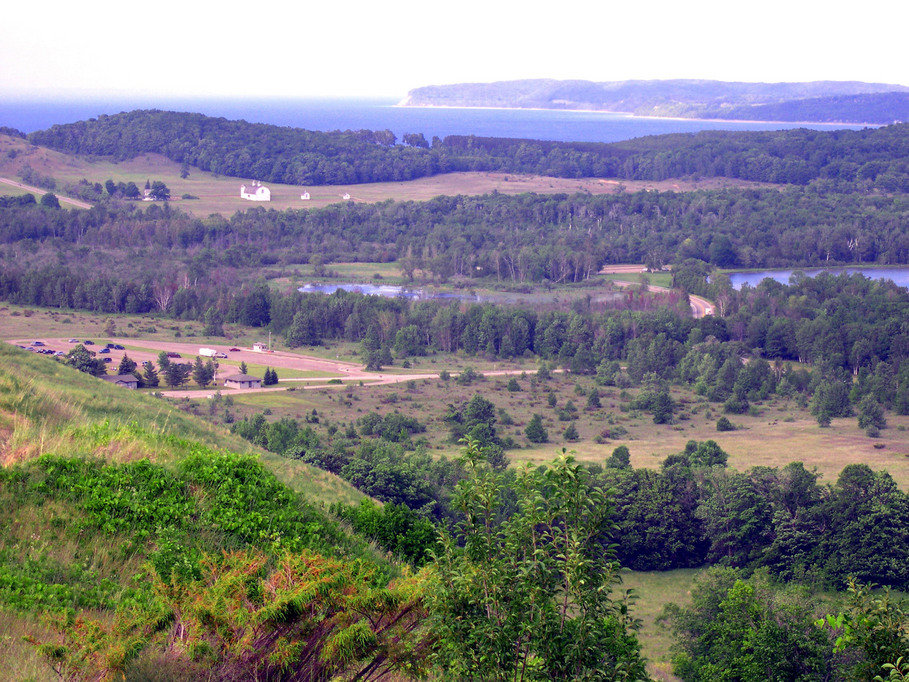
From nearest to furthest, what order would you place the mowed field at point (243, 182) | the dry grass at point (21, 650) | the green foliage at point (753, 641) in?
the dry grass at point (21, 650), the green foliage at point (753, 641), the mowed field at point (243, 182)

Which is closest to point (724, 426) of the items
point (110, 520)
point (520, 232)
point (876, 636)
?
point (110, 520)

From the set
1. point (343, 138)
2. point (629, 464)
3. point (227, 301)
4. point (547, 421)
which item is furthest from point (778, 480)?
point (343, 138)

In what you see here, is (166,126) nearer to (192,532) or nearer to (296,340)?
(296,340)

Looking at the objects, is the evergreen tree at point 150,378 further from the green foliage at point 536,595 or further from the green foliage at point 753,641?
the green foliage at point 536,595

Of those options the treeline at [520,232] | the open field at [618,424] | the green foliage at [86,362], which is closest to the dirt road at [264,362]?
the green foliage at [86,362]

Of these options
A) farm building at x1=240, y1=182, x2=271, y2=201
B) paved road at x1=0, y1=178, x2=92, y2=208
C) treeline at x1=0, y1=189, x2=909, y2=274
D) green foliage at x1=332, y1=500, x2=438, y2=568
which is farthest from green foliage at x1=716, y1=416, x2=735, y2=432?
farm building at x1=240, y1=182, x2=271, y2=201

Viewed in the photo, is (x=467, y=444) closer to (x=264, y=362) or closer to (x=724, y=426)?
(x=724, y=426)
